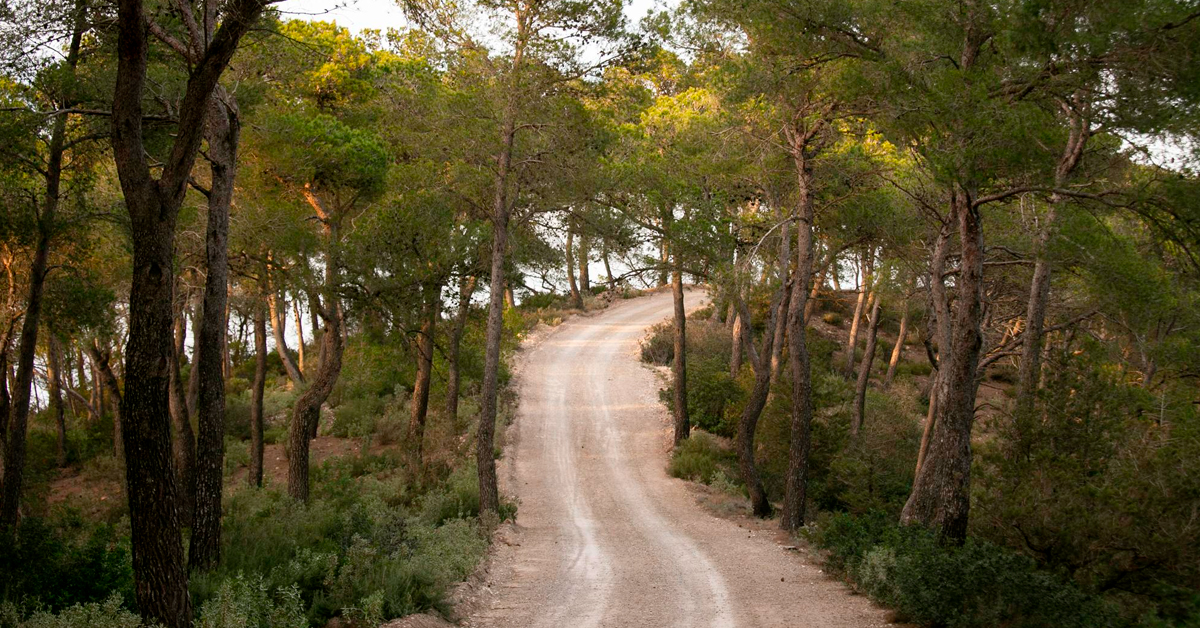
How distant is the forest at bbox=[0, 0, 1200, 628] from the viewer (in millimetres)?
8805

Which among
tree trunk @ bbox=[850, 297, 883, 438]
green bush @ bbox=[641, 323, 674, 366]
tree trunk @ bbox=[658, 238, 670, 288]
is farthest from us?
green bush @ bbox=[641, 323, 674, 366]

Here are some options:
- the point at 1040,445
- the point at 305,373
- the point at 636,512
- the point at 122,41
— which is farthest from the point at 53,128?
the point at 305,373

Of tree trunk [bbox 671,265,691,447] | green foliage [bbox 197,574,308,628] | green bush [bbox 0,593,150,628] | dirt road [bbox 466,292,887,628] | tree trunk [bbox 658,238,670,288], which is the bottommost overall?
dirt road [bbox 466,292,887,628]

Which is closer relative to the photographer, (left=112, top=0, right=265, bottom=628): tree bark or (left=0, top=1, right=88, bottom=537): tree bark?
(left=112, top=0, right=265, bottom=628): tree bark

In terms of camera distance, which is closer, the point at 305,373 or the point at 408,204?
the point at 408,204

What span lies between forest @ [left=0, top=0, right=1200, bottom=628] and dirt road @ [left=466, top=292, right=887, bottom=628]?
0.83m

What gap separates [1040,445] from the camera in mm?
13312

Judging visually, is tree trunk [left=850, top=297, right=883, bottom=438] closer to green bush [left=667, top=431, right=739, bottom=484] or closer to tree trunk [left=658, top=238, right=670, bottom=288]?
green bush [left=667, top=431, right=739, bottom=484]

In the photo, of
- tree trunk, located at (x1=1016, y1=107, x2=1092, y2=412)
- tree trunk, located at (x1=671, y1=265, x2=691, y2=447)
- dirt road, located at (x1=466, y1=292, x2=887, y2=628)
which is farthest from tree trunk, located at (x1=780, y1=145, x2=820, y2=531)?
tree trunk, located at (x1=671, y1=265, x2=691, y2=447)

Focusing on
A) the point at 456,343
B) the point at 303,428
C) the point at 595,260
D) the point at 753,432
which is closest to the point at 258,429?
the point at 303,428

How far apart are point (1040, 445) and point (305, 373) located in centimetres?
2749

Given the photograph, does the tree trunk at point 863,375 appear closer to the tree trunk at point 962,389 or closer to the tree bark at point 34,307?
the tree trunk at point 962,389

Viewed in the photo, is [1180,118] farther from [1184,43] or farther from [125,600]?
[125,600]

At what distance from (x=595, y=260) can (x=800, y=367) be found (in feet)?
18.5
